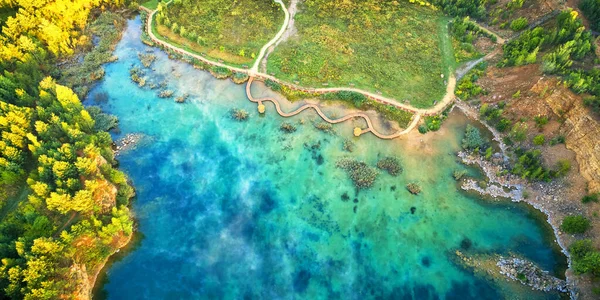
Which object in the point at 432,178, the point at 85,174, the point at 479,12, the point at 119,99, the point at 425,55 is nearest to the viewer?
the point at 85,174

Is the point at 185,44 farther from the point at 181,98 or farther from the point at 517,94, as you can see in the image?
the point at 517,94

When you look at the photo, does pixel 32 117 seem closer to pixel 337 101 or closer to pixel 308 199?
pixel 308 199

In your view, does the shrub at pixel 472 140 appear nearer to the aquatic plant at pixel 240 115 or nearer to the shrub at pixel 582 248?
the shrub at pixel 582 248

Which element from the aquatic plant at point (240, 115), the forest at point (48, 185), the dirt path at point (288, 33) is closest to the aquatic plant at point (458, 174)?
the aquatic plant at point (240, 115)

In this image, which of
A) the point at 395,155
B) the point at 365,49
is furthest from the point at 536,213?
the point at 365,49

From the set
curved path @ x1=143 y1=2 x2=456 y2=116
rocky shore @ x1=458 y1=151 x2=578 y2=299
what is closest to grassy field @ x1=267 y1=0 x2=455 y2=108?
curved path @ x1=143 y1=2 x2=456 y2=116

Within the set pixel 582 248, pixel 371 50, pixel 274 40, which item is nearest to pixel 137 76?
pixel 274 40
